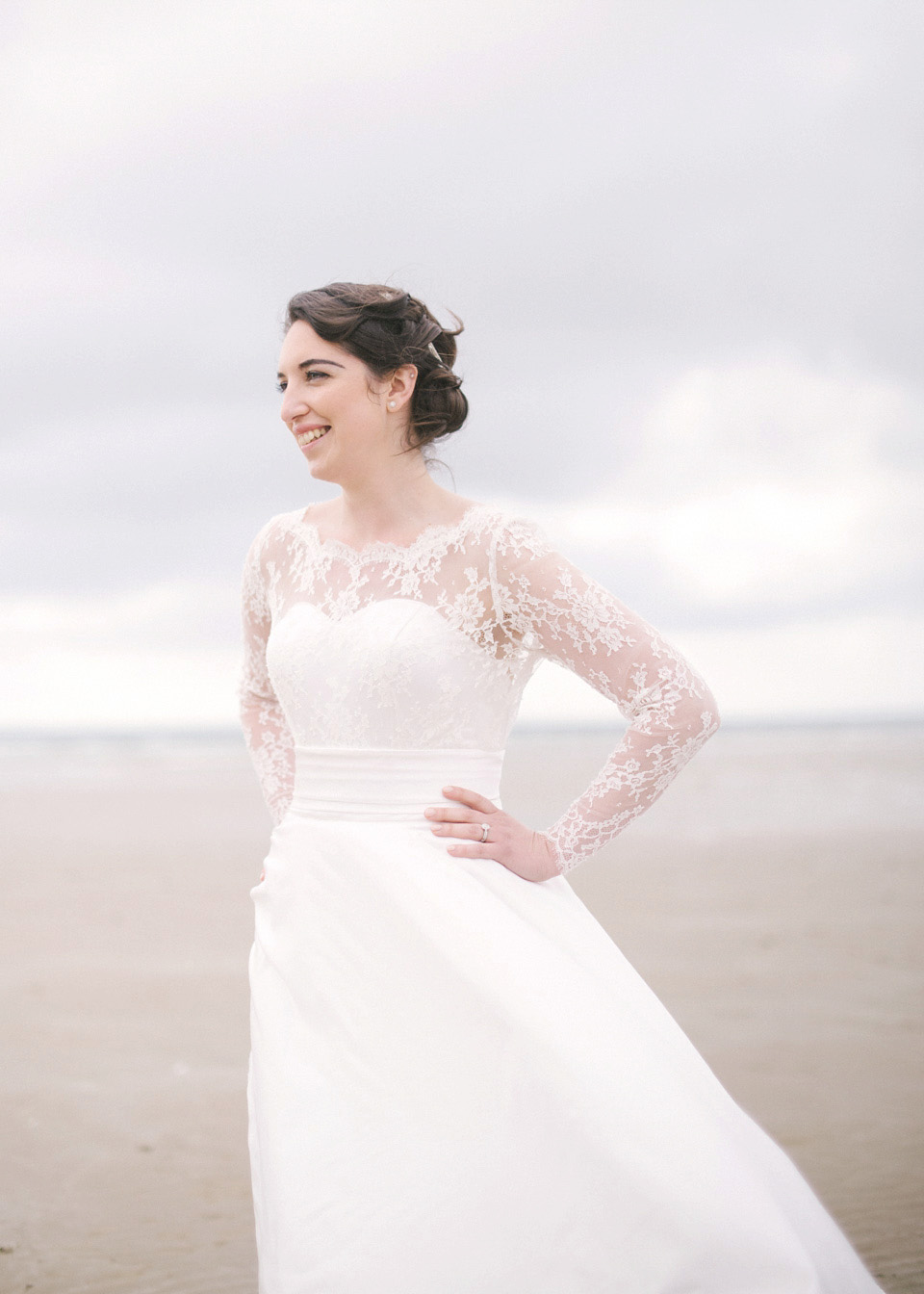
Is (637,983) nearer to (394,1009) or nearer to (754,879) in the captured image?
(394,1009)

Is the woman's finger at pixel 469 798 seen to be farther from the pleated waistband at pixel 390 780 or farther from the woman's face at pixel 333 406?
the woman's face at pixel 333 406

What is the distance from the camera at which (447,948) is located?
87.1 inches

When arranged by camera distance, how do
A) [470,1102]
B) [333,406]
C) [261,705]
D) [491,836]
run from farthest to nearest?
[261,705], [333,406], [491,836], [470,1102]

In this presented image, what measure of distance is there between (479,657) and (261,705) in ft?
3.38

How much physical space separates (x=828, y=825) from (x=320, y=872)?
12.1m

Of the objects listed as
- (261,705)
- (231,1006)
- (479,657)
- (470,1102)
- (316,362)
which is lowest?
(231,1006)

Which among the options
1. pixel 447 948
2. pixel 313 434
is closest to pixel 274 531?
pixel 313 434

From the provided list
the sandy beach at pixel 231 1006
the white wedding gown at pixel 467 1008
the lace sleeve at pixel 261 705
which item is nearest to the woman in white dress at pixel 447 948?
the white wedding gown at pixel 467 1008

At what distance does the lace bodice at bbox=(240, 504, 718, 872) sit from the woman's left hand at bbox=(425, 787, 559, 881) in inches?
2.2

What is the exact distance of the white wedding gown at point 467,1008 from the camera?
200 cm

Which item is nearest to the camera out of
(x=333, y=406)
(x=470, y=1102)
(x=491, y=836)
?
(x=470, y=1102)

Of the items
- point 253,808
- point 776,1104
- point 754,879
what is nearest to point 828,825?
point 754,879

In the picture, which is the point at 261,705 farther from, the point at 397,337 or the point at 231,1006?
the point at 231,1006

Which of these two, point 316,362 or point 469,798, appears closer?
point 469,798
